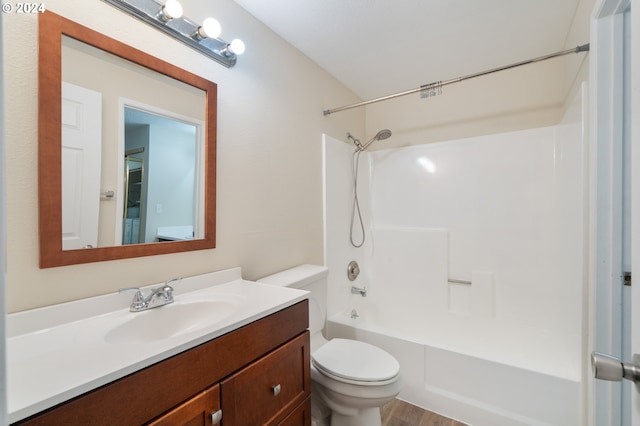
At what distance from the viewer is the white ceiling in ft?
4.89

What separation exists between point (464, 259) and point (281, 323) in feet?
5.84

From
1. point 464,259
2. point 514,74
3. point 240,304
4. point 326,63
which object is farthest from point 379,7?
point 464,259

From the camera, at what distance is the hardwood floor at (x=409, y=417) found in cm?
165

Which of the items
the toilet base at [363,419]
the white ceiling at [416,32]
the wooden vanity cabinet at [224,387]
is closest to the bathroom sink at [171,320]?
the wooden vanity cabinet at [224,387]

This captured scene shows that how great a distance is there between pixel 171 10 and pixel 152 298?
3.64ft

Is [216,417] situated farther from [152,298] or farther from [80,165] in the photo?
[80,165]

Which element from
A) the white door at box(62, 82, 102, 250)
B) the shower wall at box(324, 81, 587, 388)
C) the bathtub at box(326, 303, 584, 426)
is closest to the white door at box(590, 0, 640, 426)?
the bathtub at box(326, 303, 584, 426)

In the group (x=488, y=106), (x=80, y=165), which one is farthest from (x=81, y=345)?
(x=488, y=106)

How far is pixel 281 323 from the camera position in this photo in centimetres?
106

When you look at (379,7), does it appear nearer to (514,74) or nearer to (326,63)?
(326,63)

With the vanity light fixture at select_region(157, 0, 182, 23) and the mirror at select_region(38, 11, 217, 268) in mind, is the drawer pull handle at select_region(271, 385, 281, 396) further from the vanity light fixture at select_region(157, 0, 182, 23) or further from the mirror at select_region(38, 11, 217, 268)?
the vanity light fixture at select_region(157, 0, 182, 23)

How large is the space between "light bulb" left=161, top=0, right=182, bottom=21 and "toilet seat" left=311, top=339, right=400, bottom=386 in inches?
66.0

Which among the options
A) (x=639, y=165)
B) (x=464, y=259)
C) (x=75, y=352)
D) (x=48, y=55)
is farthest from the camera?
(x=464, y=259)

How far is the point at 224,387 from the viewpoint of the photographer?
83 cm
